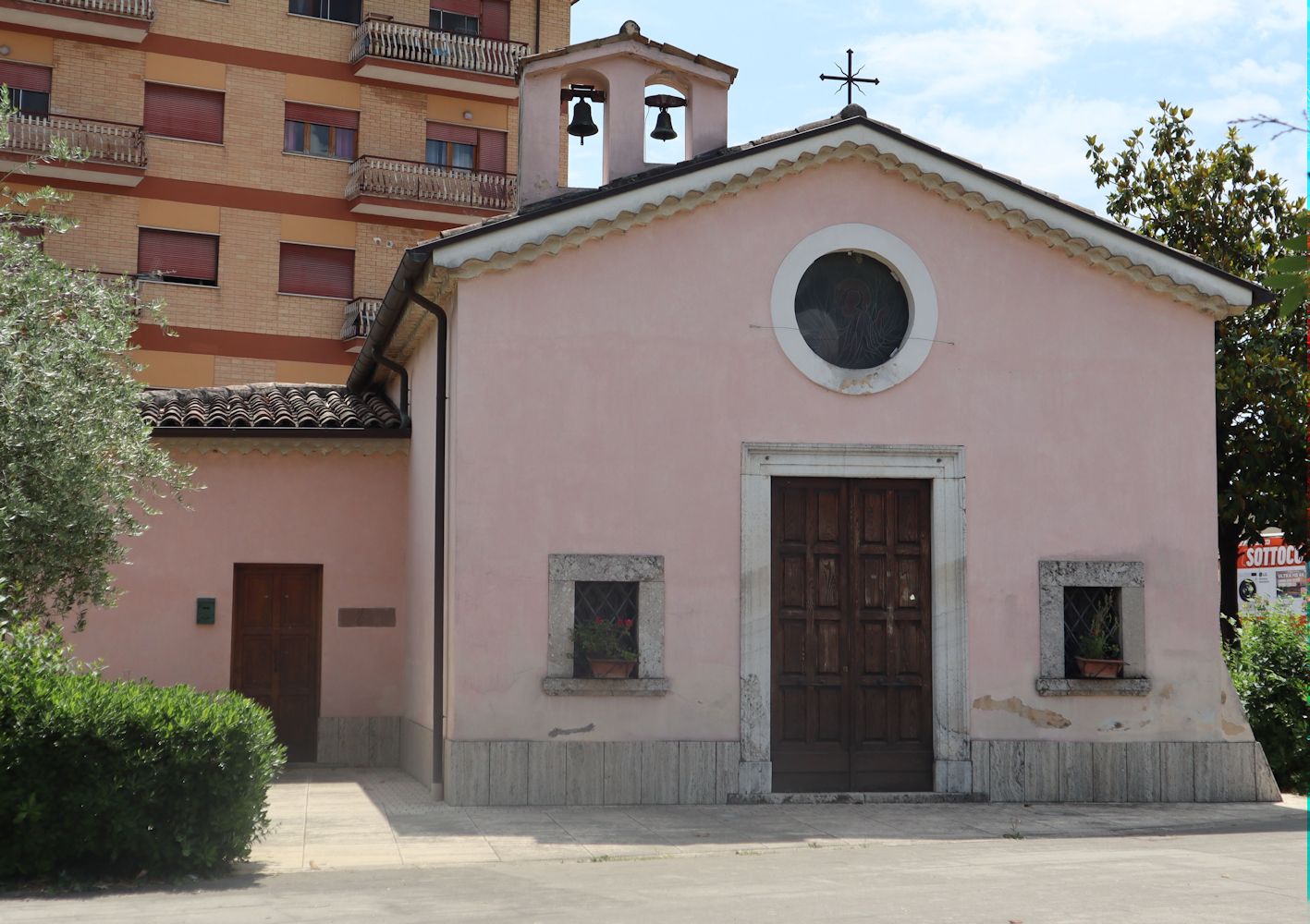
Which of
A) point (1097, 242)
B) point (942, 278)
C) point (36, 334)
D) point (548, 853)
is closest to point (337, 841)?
point (548, 853)

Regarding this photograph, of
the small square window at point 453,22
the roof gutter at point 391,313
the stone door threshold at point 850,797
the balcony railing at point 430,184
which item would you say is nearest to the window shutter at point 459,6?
the small square window at point 453,22

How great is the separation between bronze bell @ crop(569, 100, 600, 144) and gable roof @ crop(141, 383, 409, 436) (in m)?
3.60

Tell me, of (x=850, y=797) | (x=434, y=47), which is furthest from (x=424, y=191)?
(x=850, y=797)

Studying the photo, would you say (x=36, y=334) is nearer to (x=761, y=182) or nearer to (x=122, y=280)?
(x=122, y=280)

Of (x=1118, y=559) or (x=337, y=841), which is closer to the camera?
(x=337, y=841)

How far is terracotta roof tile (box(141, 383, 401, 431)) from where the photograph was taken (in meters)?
14.6

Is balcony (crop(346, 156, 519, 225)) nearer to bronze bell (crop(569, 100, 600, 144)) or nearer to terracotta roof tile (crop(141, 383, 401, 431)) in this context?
terracotta roof tile (crop(141, 383, 401, 431))

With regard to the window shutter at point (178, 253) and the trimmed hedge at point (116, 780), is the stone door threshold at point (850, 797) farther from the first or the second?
the window shutter at point (178, 253)

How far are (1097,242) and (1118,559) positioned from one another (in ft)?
9.47

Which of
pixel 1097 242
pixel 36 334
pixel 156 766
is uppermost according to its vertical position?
pixel 1097 242

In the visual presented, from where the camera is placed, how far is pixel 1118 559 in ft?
41.2

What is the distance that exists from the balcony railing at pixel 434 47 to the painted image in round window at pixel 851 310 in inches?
709

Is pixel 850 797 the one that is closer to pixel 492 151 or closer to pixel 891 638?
pixel 891 638

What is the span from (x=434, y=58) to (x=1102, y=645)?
71.4 ft
